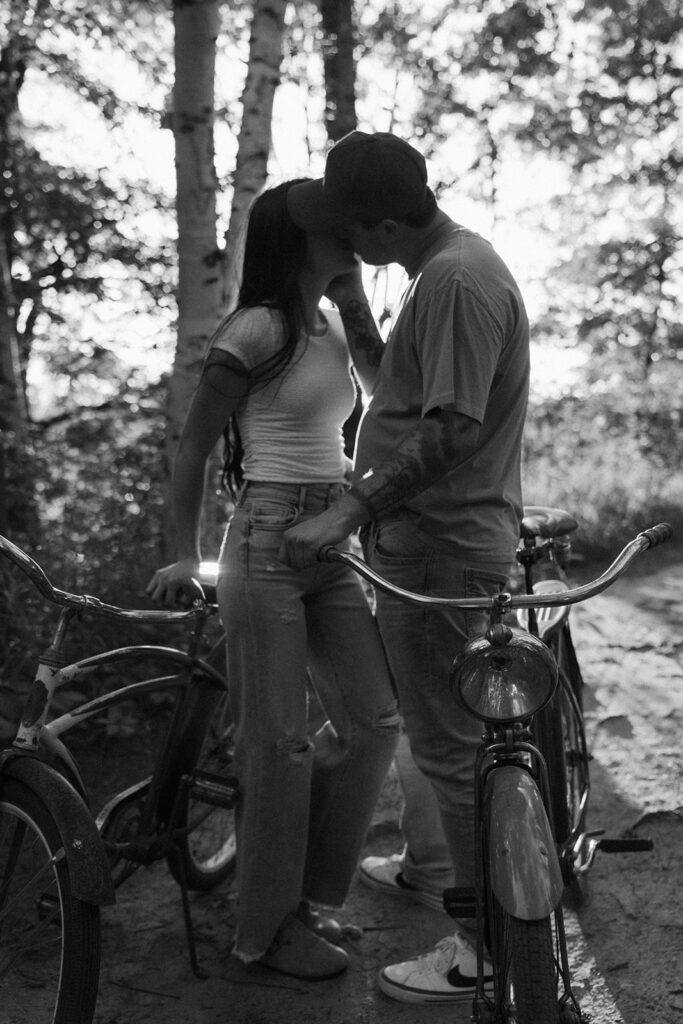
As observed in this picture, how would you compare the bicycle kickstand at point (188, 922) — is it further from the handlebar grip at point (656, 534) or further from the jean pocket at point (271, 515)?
the handlebar grip at point (656, 534)

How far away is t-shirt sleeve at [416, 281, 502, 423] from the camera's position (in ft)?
7.38

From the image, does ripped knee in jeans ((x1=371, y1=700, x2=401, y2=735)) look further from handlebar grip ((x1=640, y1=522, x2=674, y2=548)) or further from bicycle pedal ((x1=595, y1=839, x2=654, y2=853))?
handlebar grip ((x1=640, y1=522, x2=674, y2=548))

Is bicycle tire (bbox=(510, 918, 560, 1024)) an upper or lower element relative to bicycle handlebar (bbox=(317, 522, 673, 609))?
lower

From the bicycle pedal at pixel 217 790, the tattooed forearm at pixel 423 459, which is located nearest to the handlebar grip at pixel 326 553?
the tattooed forearm at pixel 423 459

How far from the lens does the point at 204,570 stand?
303 centimetres

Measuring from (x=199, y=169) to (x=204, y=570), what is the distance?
122 inches

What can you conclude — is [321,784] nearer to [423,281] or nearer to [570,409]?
[423,281]

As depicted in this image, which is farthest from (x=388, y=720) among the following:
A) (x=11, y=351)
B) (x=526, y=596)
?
(x=11, y=351)

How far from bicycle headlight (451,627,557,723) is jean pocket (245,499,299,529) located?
0.89 meters

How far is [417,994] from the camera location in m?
2.70

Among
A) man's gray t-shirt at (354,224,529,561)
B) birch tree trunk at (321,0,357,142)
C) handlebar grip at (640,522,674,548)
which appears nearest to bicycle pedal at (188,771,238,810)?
man's gray t-shirt at (354,224,529,561)

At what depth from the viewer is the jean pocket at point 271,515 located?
275cm

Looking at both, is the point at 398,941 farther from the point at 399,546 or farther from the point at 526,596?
the point at 526,596

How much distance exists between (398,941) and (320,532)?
5.27 ft
